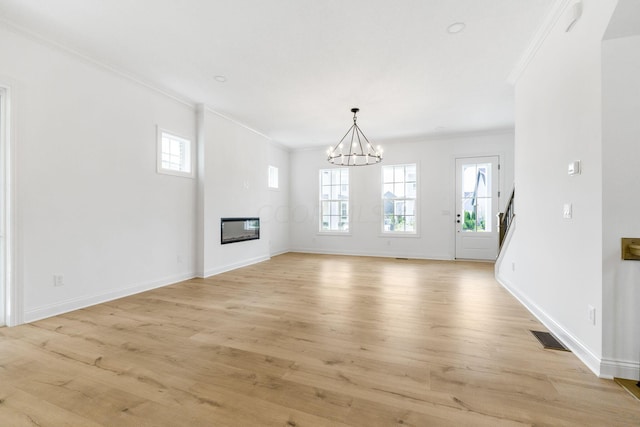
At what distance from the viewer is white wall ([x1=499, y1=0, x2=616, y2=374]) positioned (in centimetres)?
191

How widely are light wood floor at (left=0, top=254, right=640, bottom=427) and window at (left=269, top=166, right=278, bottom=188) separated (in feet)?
13.9

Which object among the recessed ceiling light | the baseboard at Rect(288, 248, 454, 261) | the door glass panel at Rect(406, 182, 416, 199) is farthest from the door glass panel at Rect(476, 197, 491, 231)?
the recessed ceiling light

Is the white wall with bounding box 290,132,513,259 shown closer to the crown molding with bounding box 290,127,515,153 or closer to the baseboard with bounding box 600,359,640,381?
the crown molding with bounding box 290,127,515,153

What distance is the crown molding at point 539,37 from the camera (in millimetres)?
2379

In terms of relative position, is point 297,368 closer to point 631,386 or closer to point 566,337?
point 631,386

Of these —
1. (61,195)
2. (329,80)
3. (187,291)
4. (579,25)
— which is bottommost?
(187,291)

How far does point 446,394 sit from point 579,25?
9.41 feet

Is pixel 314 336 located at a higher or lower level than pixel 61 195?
lower

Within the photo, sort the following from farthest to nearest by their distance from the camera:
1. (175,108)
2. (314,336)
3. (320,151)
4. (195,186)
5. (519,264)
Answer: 1. (320,151)
2. (195,186)
3. (175,108)
4. (519,264)
5. (314,336)

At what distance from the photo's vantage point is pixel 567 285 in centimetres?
231

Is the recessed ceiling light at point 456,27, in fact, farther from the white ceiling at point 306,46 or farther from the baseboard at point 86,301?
the baseboard at point 86,301

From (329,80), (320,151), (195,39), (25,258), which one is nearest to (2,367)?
(25,258)

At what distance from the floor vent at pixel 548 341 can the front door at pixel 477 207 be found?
4096mm

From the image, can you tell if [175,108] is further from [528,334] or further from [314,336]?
[528,334]
